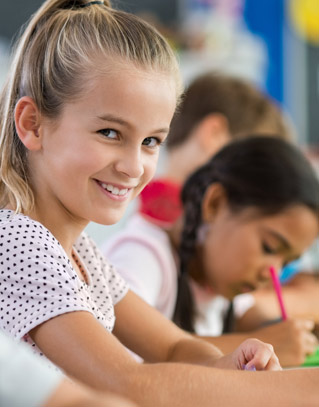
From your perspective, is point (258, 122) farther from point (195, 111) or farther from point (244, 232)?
point (244, 232)

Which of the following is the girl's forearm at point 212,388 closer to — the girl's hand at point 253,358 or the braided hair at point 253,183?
the girl's hand at point 253,358

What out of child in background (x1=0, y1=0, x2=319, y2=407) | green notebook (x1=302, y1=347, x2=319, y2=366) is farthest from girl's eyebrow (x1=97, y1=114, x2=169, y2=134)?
green notebook (x1=302, y1=347, x2=319, y2=366)

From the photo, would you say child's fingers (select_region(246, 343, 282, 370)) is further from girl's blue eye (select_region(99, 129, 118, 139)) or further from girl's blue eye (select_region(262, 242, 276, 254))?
girl's blue eye (select_region(262, 242, 276, 254))

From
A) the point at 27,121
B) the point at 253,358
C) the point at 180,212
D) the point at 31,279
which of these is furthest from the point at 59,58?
the point at 180,212

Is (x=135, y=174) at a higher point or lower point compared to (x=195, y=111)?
lower

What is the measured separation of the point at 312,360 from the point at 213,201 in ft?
1.43

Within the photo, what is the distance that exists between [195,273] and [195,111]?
0.66 metres

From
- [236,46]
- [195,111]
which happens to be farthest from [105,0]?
[236,46]

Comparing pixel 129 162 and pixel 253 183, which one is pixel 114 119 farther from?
pixel 253 183

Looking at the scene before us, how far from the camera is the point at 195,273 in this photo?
1284mm

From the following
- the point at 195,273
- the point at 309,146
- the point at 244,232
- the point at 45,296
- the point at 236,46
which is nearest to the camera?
the point at 45,296

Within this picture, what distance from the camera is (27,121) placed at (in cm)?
68

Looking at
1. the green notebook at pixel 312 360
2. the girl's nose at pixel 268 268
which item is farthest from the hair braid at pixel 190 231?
the green notebook at pixel 312 360

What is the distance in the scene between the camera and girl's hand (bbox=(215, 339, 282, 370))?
607mm
